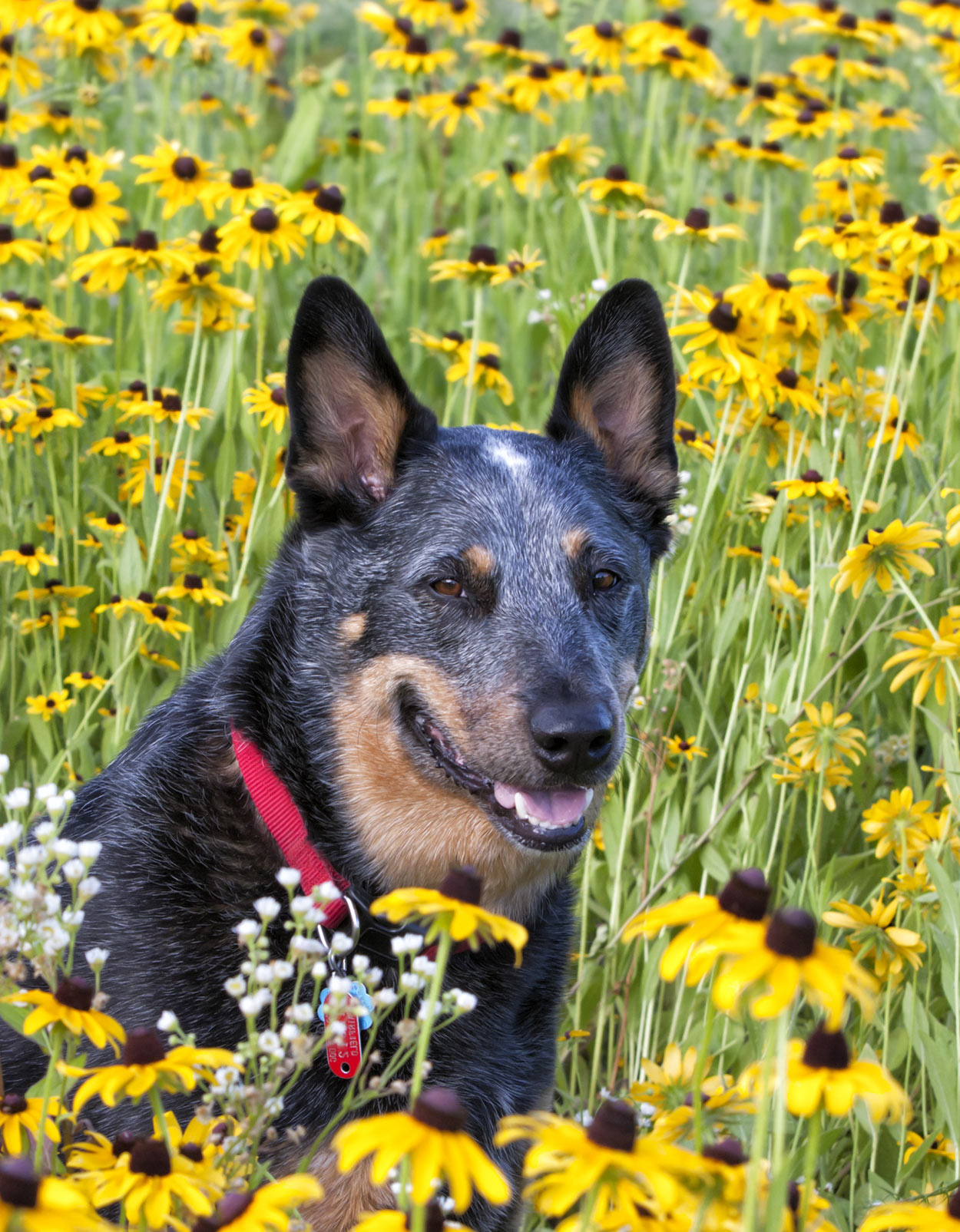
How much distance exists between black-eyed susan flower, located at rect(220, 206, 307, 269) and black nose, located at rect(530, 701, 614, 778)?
198 centimetres

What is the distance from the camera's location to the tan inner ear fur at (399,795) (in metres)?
2.73

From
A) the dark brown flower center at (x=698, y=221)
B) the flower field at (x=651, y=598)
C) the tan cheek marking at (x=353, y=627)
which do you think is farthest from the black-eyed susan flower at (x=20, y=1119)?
the dark brown flower center at (x=698, y=221)

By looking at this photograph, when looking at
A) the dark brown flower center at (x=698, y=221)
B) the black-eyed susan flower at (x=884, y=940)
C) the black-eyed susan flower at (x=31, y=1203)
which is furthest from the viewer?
the dark brown flower center at (x=698, y=221)

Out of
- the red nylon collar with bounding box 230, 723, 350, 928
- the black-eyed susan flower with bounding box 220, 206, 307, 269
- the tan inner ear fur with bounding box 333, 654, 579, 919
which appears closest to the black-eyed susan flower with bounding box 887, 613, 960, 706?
the tan inner ear fur with bounding box 333, 654, 579, 919

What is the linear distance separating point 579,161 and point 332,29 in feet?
19.4

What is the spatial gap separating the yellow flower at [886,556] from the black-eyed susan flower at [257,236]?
76.3 inches

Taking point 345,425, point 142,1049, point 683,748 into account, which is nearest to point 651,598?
point 683,748

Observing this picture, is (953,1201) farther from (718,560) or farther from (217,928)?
(718,560)

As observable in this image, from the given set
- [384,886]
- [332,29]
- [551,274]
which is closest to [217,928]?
[384,886]

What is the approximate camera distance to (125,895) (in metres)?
2.62

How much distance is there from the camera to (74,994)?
4.87 ft

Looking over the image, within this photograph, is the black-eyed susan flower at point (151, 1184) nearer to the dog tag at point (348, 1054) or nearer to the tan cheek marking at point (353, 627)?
the dog tag at point (348, 1054)

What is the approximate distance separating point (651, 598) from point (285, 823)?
1.60 meters

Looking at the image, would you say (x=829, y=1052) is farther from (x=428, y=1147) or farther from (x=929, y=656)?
(x=929, y=656)
